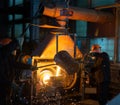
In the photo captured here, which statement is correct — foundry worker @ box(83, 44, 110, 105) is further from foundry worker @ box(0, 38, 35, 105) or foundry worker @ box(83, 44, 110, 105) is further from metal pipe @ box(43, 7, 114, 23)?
foundry worker @ box(0, 38, 35, 105)

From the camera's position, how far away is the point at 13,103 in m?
10.3

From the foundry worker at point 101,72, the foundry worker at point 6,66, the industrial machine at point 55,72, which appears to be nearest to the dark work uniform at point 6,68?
the foundry worker at point 6,66

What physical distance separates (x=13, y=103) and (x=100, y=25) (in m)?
5.05

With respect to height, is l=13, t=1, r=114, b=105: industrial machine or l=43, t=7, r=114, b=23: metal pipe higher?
l=43, t=7, r=114, b=23: metal pipe

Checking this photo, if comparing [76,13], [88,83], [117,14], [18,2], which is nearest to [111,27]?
Answer: [117,14]

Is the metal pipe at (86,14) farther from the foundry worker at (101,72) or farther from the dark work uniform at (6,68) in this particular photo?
the dark work uniform at (6,68)

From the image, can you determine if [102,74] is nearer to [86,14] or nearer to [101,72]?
[101,72]

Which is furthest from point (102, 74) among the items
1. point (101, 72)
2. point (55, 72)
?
point (55, 72)

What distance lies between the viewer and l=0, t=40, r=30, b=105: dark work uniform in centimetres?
802

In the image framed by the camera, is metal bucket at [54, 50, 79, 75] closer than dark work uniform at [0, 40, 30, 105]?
No

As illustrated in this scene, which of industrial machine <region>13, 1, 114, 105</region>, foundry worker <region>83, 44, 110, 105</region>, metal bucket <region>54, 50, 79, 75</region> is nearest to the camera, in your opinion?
metal bucket <region>54, 50, 79, 75</region>

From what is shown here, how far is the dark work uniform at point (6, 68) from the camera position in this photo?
8.02m

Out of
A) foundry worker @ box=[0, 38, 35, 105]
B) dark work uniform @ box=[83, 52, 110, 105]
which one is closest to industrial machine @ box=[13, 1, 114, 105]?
dark work uniform @ box=[83, 52, 110, 105]

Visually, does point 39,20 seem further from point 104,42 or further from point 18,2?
point 18,2
